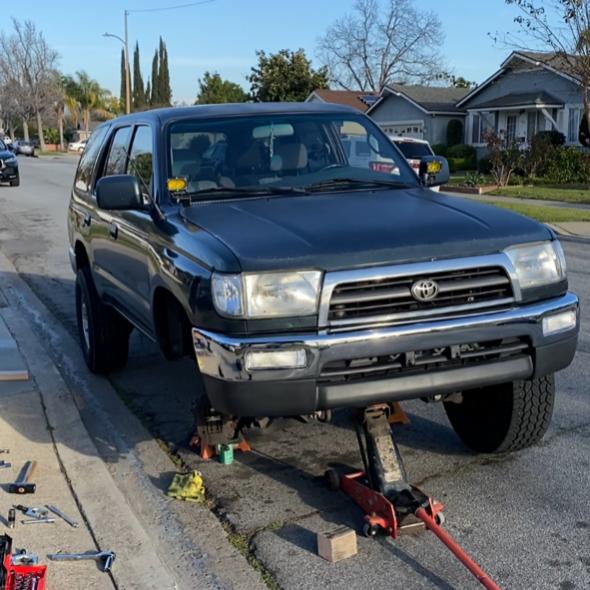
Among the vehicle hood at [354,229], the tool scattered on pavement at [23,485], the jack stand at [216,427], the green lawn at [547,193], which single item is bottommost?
the tool scattered on pavement at [23,485]

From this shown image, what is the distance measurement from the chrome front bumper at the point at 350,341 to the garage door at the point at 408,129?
42027 mm

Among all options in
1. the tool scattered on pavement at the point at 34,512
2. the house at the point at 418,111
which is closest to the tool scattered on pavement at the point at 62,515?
the tool scattered on pavement at the point at 34,512

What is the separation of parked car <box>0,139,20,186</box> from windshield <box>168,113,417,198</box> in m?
22.1

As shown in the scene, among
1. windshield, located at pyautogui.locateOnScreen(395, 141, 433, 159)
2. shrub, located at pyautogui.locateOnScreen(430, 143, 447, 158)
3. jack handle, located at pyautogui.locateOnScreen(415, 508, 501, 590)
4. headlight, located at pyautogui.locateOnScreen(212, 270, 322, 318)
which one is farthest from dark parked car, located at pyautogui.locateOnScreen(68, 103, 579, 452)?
shrub, located at pyautogui.locateOnScreen(430, 143, 447, 158)

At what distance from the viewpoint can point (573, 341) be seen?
4039 mm

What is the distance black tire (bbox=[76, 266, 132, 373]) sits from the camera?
6.30m

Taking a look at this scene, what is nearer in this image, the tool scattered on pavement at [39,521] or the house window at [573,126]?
the tool scattered on pavement at [39,521]

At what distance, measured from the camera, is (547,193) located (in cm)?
2486

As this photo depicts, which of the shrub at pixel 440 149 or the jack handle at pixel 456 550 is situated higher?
the shrub at pixel 440 149

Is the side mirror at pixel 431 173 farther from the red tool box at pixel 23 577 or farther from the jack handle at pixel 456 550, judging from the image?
the red tool box at pixel 23 577

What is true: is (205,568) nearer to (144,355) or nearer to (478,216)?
(478,216)

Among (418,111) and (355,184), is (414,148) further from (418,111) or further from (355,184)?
(418,111)

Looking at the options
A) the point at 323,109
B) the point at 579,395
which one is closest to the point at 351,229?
the point at 323,109

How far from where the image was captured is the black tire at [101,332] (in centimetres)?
630
